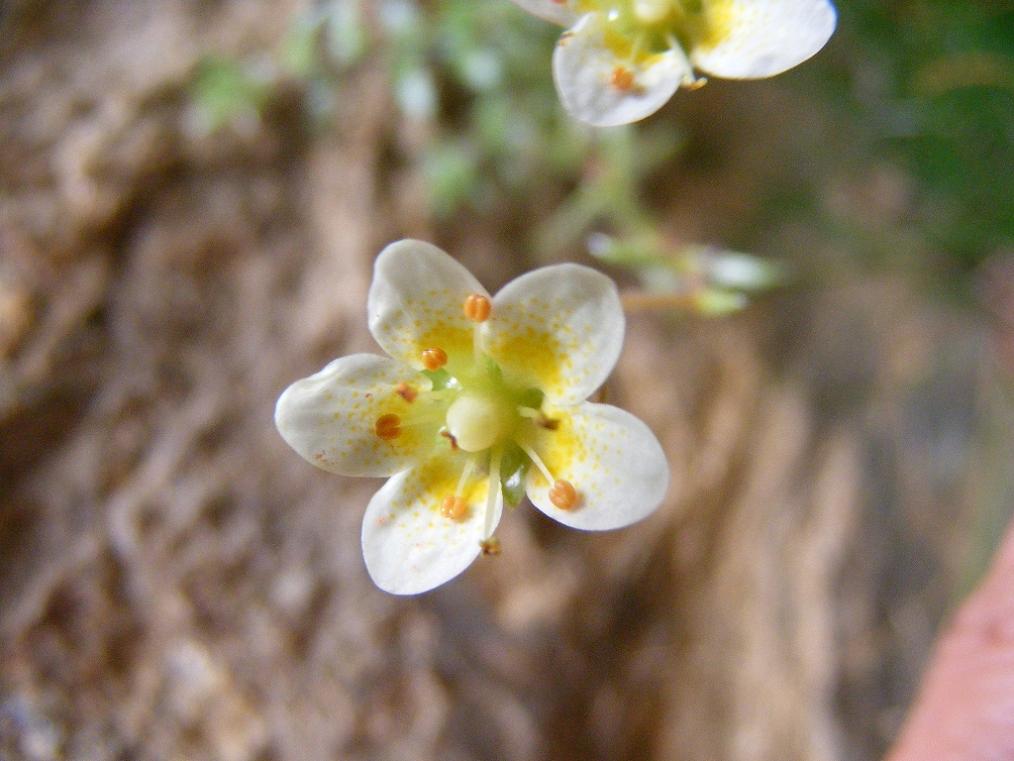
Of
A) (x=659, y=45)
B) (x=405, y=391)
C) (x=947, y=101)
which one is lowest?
(x=947, y=101)

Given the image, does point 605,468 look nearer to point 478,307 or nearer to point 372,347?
point 478,307

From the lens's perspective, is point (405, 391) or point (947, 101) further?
point (947, 101)

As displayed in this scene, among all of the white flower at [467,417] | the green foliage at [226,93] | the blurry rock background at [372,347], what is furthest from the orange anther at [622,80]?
the green foliage at [226,93]

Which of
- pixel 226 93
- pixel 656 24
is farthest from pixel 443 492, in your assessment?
pixel 226 93

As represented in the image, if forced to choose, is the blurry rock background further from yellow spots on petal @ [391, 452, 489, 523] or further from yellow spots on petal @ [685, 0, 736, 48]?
yellow spots on petal @ [685, 0, 736, 48]

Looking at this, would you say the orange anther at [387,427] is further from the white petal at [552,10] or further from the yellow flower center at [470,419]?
the white petal at [552,10]

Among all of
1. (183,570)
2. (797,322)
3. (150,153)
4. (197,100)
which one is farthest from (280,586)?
(797,322)

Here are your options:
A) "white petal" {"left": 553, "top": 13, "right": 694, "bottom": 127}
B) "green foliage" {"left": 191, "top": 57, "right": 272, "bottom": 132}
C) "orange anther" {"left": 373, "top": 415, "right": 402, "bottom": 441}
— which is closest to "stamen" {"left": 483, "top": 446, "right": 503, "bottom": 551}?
"orange anther" {"left": 373, "top": 415, "right": 402, "bottom": 441}
